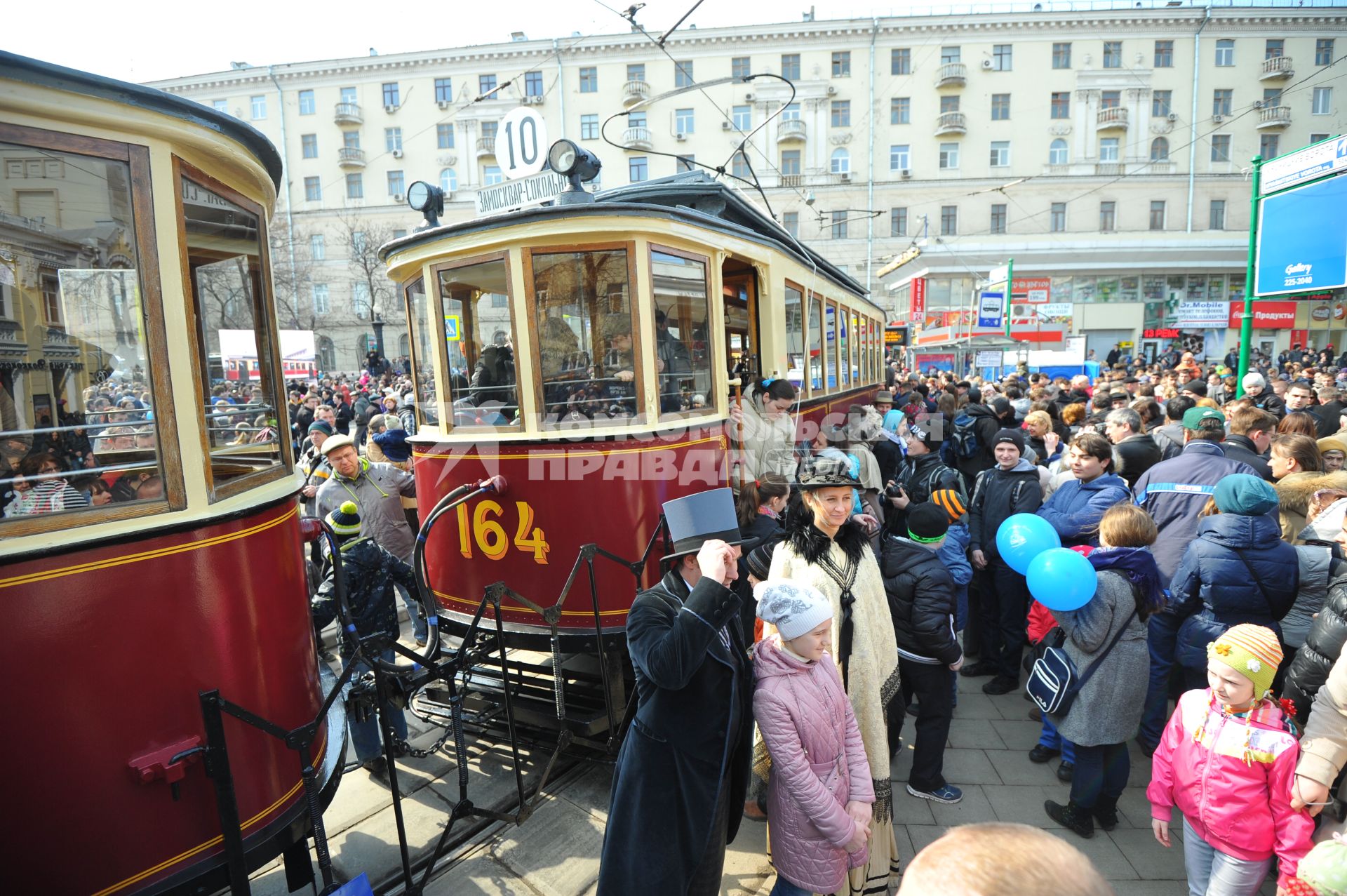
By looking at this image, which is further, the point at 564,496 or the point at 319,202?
the point at 319,202

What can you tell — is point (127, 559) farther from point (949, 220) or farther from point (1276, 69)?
point (1276, 69)

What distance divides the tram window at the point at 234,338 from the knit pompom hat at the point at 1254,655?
138 inches

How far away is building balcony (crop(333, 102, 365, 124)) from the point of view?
39.1 meters

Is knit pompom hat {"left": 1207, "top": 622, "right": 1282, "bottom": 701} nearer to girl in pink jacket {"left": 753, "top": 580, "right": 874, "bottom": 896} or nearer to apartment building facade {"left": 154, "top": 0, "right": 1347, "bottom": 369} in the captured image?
girl in pink jacket {"left": 753, "top": 580, "right": 874, "bottom": 896}

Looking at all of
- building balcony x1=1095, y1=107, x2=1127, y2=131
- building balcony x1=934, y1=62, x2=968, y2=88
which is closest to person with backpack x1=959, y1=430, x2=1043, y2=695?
building balcony x1=934, y1=62, x2=968, y2=88

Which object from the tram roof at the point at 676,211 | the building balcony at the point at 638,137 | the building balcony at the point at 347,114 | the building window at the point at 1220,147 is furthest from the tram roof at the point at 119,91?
the building window at the point at 1220,147

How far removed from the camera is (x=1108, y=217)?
3725 cm

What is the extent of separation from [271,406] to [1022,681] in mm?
4870

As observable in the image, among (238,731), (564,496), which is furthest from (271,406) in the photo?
(564,496)

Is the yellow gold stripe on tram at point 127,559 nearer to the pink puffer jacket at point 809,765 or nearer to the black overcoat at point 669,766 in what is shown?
the black overcoat at point 669,766

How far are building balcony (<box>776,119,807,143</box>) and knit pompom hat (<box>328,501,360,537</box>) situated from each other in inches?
1523

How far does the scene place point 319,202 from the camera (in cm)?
4047

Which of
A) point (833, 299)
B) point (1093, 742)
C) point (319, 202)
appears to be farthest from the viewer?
point (319, 202)

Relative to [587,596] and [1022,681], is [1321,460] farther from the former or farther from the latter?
[587,596]
